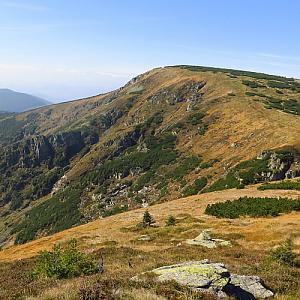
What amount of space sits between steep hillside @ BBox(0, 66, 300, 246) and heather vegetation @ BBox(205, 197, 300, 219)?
55.3 ft

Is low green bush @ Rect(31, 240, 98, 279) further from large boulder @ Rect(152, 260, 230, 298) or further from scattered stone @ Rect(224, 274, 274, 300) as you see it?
scattered stone @ Rect(224, 274, 274, 300)

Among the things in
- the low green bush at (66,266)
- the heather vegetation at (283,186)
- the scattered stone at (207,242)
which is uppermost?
the low green bush at (66,266)

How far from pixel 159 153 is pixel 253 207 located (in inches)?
3019

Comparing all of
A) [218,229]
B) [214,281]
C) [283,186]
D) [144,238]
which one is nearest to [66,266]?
[214,281]

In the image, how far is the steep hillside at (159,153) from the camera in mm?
83581

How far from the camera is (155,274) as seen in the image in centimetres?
1363

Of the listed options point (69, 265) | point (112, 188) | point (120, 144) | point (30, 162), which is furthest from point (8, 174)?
point (69, 265)

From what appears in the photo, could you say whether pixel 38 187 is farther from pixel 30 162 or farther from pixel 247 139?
pixel 247 139

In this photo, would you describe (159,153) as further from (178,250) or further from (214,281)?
(214,281)

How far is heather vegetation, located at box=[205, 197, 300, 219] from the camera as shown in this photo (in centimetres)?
4109

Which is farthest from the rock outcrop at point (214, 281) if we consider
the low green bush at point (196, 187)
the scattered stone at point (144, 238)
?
the low green bush at point (196, 187)

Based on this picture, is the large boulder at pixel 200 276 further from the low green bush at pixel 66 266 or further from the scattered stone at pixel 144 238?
the scattered stone at pixel 144 238

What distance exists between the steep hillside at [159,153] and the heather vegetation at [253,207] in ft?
55.3

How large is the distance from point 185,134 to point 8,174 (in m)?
116
